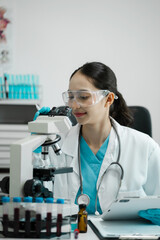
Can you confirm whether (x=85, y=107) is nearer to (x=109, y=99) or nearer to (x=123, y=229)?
(x=109, y=99)

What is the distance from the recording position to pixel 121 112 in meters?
1.89

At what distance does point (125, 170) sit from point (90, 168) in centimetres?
17

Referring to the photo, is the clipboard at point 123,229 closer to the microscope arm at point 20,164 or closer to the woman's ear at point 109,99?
the microscope arm at point 20,164

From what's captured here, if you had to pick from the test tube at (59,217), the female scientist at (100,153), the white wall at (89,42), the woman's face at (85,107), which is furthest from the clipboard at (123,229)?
the white wall at (89,42)

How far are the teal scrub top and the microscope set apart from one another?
46cm

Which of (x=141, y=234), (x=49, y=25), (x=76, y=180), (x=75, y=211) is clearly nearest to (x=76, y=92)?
(x=76, y=180)

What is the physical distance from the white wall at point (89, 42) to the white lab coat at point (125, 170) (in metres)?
2.62

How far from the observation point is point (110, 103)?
1.72 metres

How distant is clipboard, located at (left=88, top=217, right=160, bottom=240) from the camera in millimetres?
1026

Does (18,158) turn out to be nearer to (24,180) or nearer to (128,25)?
(24,180)

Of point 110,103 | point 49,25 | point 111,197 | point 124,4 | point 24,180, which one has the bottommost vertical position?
point 111,197

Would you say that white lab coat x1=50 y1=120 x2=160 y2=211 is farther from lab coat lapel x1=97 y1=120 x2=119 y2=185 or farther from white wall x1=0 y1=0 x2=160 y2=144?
white wall x1=0 y1=0 x2=160 y2=144

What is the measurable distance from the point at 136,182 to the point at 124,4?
3.23 m

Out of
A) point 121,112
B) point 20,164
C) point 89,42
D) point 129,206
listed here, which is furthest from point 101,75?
point 89,42
